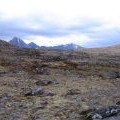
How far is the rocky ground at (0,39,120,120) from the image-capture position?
15.3m

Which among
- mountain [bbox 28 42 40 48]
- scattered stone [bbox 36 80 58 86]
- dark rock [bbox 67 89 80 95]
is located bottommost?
dark rock [bbox 67 89 80 95]

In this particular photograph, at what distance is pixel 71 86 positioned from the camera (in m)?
20.1

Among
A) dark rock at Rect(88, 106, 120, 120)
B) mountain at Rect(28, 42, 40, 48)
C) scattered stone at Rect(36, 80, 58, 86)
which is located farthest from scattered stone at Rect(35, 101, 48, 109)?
mountain at Rect(28, 42, 40, 48)

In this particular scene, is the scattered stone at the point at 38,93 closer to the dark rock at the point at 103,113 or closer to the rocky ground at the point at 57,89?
the rocky ground at the point at 57,89

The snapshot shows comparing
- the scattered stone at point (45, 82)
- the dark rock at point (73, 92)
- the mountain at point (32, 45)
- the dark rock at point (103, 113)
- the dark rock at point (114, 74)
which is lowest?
the dark rock at point (103, 113)

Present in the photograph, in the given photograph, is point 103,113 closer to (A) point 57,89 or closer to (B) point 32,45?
(A) point 57,89

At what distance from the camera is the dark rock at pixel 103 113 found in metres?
14.2

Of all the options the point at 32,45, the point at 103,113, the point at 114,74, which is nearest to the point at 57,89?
the point at 103,113

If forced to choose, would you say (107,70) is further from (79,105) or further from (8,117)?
(8,117)

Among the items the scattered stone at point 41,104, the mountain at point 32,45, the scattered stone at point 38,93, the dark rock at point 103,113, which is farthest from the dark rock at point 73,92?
the mountain at point 32,45

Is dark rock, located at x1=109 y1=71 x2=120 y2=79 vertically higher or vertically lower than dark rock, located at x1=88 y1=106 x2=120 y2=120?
higher

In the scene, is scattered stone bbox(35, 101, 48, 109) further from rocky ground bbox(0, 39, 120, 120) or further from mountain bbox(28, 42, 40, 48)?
mountain bbox(28, 42, 40, 48)

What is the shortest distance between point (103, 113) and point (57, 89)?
5.29 metres

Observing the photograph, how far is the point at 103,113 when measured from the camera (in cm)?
1438
